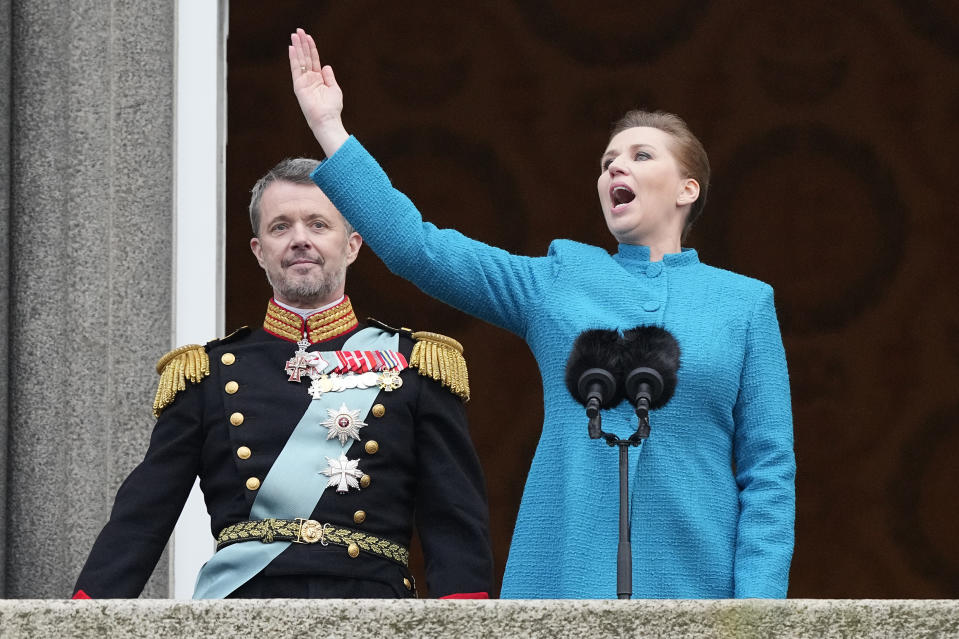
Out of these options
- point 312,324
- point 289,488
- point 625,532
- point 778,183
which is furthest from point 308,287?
point 778,183

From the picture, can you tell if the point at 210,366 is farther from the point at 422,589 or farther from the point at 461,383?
the point at 422,589

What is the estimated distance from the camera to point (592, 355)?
2463 mm

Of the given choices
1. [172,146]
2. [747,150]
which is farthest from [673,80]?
[172,146]

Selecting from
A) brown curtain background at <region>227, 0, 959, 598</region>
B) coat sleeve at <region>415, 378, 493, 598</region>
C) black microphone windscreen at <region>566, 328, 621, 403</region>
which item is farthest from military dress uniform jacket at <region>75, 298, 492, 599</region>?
brown curtain background at <region>227, 0, 959, 598</region>

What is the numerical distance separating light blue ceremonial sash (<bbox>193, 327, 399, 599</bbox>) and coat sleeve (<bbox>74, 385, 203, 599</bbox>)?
0.11 m

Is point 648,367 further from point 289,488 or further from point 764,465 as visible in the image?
point 289,488

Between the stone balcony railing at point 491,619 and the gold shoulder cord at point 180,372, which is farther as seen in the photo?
the gold shoulder cord at point 180,372

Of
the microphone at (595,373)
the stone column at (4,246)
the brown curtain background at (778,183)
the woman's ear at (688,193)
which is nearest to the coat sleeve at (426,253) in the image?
the woman's ear at (688,193)

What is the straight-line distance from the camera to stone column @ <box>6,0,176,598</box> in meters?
3.93

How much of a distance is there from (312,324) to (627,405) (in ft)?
2.03

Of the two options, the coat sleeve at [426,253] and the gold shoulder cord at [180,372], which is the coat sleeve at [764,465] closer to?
the coat sleeve at [426,253]

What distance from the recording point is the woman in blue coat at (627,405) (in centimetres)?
275

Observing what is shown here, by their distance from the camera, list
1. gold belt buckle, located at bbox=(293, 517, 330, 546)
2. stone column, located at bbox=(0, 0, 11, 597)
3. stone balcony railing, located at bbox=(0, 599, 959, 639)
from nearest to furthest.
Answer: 1. stone balcony railing, located at bbox=(0, 599, 959, 639)
2. gold belt buckle, located at bbox=(293, 517, 330, 546)
3. stone column, located at bbox=(0, 0, 11, 597)

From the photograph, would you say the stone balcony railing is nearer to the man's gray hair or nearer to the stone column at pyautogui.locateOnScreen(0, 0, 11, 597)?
the man's gray hair
